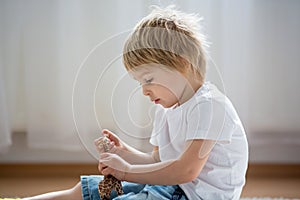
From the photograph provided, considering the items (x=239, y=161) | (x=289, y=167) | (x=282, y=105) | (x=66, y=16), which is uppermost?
(x=66, y=16)

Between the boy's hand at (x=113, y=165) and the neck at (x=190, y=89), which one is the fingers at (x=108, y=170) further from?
the neck at (x=190, y=89)

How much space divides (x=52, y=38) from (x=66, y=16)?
0.27 feet

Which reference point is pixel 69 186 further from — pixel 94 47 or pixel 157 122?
pixel 157 122

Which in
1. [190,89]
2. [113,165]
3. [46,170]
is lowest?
[46,170]

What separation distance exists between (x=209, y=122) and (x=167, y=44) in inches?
6.7

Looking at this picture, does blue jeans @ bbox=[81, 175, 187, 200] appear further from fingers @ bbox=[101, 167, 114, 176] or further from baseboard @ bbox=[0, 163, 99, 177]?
baseboard @ bbox=[0, 163, 99, 177]

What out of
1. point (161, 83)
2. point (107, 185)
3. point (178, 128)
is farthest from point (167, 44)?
point (107, 185)

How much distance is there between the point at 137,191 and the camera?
3.73ft

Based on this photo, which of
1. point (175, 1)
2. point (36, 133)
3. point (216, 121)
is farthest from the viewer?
point (36, 133)

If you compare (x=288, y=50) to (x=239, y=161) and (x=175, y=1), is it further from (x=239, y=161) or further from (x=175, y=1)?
(x=239, y=161)

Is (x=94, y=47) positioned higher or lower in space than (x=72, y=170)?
higher

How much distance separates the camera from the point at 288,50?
1737 millimetres

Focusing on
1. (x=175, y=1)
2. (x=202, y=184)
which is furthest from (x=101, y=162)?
(x=175, y=1)

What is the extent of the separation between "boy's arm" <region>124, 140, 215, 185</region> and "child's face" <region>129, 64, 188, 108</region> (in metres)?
0.09
